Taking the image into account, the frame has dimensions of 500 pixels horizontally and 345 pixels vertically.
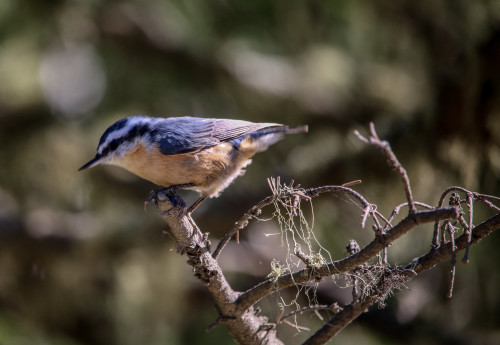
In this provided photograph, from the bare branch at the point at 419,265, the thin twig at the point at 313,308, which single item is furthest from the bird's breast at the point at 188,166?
the bare branch at the point at 419,265

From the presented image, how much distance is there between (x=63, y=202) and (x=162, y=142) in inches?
78.6

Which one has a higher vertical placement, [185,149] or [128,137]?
[128,137]

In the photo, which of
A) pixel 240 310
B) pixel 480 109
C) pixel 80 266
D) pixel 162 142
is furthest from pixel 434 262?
pixel 80 266

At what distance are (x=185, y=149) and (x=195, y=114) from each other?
1.95 m

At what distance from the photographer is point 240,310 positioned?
1.52 metres

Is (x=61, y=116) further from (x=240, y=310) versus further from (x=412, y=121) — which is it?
(x=240, y=310)

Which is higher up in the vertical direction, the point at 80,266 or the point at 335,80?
the point at 335,80

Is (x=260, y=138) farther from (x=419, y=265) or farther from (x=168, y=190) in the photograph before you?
(x=419, y=265)

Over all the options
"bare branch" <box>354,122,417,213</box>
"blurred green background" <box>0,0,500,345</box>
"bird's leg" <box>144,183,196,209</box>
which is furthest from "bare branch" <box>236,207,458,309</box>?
"blurred green background" <box>0,0,500,345</box>

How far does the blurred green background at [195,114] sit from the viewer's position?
10.4 ft

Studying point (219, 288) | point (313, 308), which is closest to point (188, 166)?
point (219, 288)

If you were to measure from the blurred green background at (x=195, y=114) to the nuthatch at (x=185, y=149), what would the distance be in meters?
0.75

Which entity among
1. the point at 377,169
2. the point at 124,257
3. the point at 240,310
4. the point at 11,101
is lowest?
the point at 124,257

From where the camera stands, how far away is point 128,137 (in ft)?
8.29
